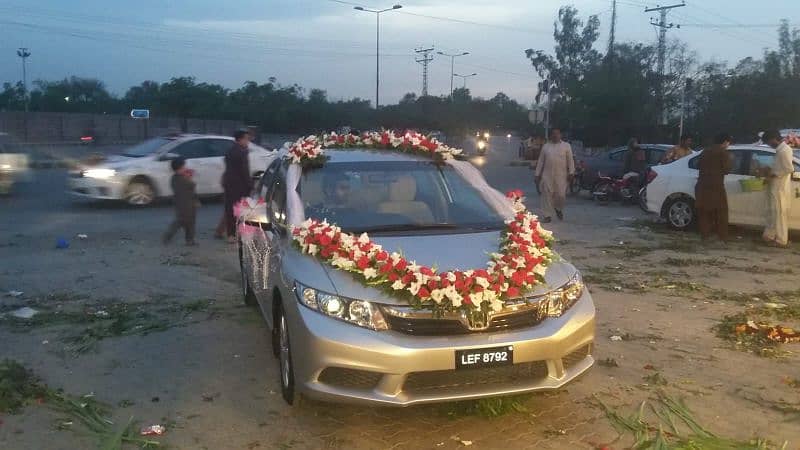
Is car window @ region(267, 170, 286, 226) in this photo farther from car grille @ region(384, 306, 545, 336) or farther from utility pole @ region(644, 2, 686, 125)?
utility pole @ region(644, 2, 686, 125)

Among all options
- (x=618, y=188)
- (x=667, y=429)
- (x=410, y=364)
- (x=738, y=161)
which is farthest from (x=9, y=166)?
(x=667, y=429)

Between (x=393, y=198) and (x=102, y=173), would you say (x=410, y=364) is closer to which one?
(x=393, y=198)

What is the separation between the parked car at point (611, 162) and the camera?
19703 millimetres

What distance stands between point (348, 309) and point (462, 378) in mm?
729

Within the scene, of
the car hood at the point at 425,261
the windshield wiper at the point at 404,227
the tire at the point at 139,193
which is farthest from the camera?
the tire at the point at 139,193

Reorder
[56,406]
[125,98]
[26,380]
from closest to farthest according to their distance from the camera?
[56,406] → [26,380] → [125,98]

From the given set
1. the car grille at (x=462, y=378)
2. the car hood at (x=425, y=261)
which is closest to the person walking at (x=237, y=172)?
the car hood at (x=425, y=261)

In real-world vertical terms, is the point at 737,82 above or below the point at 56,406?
above

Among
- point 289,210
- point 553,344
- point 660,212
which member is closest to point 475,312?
point 553,344

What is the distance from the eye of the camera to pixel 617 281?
9180 mm

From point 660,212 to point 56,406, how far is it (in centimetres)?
1095

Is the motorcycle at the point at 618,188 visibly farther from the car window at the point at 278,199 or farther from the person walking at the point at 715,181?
the car window at the point at 278,199

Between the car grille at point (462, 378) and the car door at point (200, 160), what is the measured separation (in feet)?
45.0

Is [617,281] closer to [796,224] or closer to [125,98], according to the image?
[796,224]
